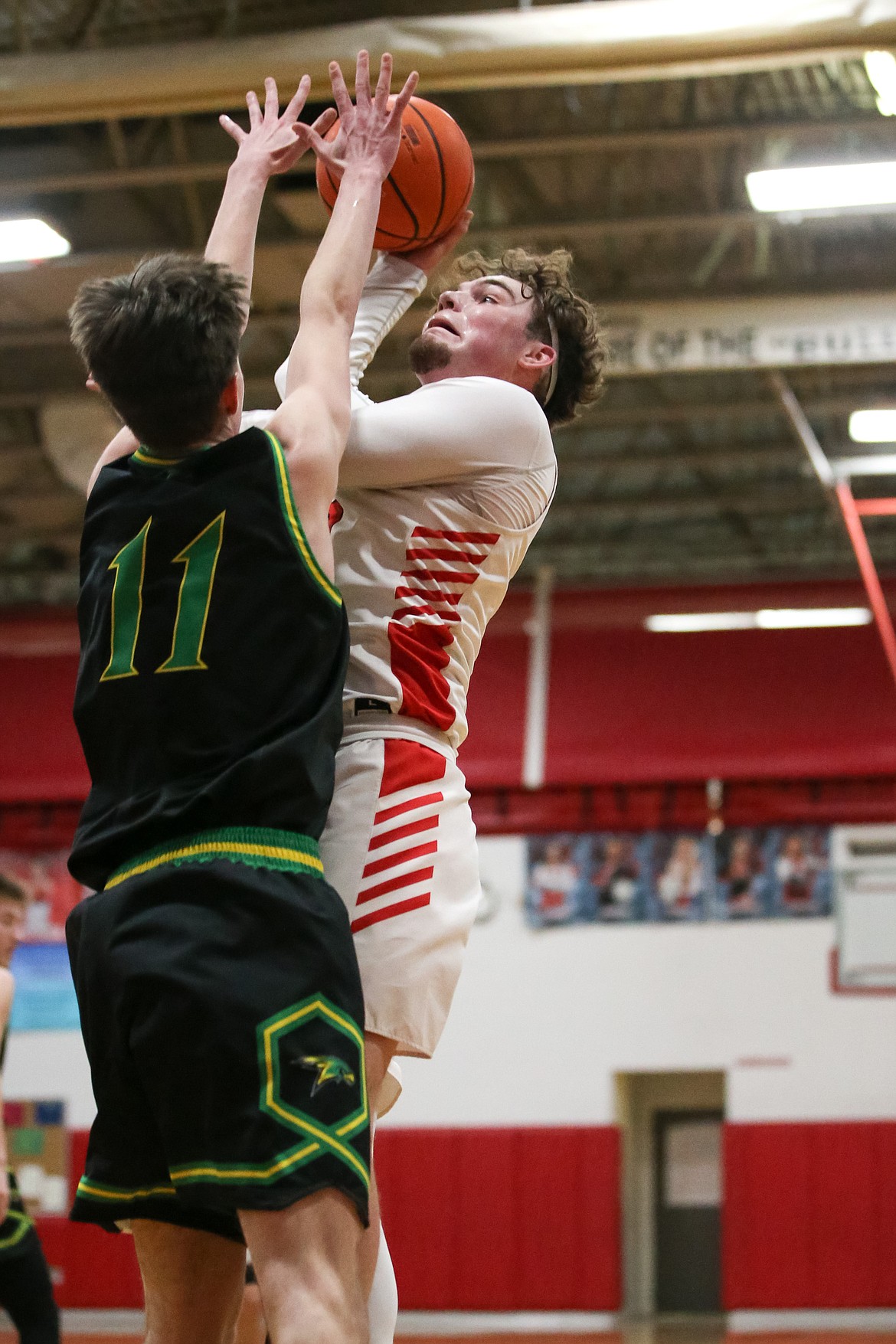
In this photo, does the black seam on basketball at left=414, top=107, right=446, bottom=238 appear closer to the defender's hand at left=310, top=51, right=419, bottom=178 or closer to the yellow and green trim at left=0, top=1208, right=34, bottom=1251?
the defender's hand at left=310, top=51, right=419, bottom=178

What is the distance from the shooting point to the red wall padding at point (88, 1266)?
453 inches

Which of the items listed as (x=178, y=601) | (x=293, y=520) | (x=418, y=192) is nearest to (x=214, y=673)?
(x=178, y=601)

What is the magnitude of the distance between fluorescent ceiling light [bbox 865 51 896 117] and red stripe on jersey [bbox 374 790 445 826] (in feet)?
16.1

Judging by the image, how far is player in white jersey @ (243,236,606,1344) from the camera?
8.16ft

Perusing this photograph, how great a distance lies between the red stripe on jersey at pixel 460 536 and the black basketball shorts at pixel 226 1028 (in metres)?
0.75

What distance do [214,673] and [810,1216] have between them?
32.7ft

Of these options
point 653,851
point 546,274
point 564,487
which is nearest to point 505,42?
point 546,274

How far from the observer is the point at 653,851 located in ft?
38.2

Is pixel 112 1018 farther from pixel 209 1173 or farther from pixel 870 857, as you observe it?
pixel 870 857

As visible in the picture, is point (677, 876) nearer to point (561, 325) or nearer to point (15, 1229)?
point (15, 1229)

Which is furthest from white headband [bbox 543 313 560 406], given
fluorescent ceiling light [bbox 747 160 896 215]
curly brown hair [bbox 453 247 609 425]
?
fluorescent ceiling light [bbox 747 160 896 215]

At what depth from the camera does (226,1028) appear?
1.97 meters

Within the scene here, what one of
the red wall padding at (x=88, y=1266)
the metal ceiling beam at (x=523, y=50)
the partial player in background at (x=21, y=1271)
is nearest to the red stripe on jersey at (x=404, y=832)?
the partial player in background at (x=21, y=1271)

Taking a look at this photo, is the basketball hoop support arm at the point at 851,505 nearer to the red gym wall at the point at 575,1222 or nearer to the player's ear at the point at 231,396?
the red gym wall at the point at 575,1222
